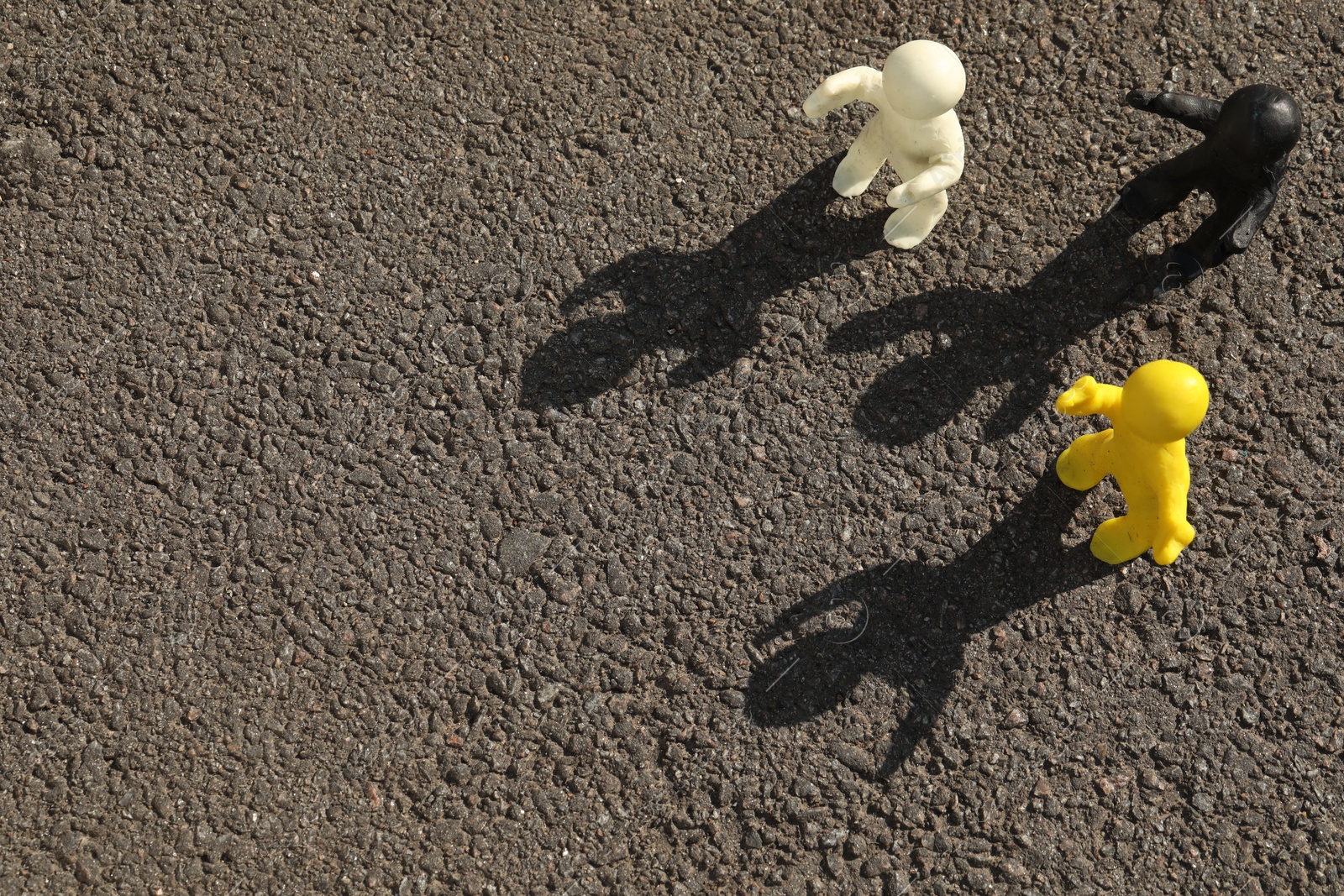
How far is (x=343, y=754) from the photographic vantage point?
8.55 ft

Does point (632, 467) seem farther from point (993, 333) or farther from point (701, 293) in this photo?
point (993, 333)

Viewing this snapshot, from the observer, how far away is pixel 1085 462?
2.53 metres

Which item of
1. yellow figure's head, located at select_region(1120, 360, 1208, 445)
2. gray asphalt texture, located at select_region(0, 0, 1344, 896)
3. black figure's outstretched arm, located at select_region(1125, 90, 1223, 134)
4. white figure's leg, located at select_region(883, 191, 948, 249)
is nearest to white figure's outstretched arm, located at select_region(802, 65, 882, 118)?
white figure's leg, located at select_region(883, 191, 948, 249)

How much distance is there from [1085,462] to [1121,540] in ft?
0.70

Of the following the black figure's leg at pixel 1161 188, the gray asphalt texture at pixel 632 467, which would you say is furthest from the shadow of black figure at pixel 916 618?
the black figure's leg at pixel 1161 188

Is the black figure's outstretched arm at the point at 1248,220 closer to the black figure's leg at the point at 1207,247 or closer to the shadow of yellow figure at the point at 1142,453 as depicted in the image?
the black figure's leg at the point at 1207,247

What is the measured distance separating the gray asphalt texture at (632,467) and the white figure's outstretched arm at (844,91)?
476 millimetres

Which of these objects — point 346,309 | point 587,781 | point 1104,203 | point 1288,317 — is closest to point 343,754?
point 587,781

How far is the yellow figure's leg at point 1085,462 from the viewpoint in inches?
96.3

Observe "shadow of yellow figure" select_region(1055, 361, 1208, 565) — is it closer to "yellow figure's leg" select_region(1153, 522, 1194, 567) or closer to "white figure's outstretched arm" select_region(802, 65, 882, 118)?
"yellow figure's leg" select_region(1153, 522, 1194, 567)

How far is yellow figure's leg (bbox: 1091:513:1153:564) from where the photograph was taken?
240 cm

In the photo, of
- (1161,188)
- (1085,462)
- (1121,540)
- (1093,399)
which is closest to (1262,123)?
(1161,188)

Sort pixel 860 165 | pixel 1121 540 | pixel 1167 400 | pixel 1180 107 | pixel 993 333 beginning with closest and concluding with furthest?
pixel 1167 400
pixel 1180 107
pixel 1121 540
pixel 860 165
pixel 993 333

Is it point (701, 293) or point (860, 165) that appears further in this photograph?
point (701, 293)
